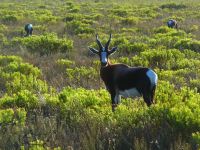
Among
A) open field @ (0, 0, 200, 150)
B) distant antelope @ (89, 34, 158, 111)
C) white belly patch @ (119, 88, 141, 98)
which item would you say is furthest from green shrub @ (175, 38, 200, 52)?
white belly patch @ (119, 88, 141, 98)

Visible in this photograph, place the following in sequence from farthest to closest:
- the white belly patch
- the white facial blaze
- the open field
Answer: the white facial blaze < the white belly patch < the open field

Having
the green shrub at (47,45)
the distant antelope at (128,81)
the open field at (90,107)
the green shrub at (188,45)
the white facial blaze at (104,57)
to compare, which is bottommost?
the green shrub at (47,45)

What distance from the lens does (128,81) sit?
6.78m

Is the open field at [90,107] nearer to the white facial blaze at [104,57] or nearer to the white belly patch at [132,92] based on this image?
the white belly patch at [132,92]

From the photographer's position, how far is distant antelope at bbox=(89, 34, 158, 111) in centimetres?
646

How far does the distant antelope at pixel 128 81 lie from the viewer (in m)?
6.46

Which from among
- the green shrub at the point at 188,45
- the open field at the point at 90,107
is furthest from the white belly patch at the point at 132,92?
the green shrub at the point at 188,45

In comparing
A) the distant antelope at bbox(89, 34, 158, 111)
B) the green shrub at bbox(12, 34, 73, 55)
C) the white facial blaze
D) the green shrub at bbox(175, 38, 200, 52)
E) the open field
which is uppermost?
the white facial blaze

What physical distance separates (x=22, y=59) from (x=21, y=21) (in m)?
12.4

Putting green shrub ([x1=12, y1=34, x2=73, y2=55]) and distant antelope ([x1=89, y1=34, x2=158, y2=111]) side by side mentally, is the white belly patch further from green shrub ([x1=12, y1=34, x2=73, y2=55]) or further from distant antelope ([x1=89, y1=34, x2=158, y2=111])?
green shrub ([x1=12, y1=34, x2=73, y2=55])

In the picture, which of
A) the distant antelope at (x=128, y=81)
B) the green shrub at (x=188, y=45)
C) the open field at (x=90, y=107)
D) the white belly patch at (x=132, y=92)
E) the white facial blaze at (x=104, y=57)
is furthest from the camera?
the green shrub at (x=188, y=45)

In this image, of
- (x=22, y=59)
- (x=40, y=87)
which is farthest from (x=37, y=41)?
(x=40, y=87)

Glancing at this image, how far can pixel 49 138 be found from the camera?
18.0 feet

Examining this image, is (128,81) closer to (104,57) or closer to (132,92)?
(132,92)
